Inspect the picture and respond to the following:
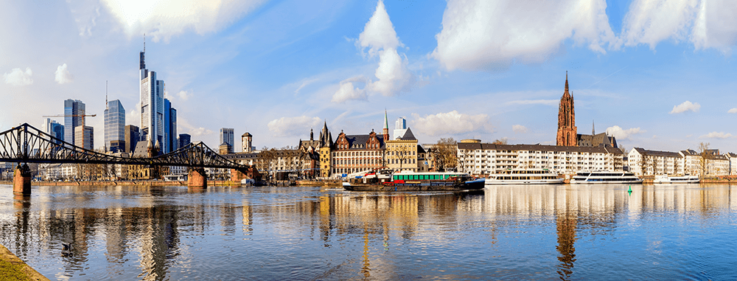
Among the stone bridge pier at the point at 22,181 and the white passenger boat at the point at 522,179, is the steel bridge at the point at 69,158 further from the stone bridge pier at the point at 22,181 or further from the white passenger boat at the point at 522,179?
the white passenger boat at the point at 522,179

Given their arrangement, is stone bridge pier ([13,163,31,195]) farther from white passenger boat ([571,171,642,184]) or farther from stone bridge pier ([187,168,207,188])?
white passenger boat ([571,171,642,184])

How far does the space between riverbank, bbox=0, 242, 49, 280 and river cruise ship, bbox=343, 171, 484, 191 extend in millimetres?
86647

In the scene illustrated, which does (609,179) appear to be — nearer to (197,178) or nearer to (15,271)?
(197,178)

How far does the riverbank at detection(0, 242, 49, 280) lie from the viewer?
68.8 ft

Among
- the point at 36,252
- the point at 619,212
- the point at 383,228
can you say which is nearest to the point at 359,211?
the point at 383,228

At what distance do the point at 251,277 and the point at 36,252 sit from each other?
16.2 metres

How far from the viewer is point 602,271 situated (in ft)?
83.0

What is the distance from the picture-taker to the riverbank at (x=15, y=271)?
2098 cm

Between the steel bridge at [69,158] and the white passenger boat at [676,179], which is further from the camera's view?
the white passenger boat at [676,179]

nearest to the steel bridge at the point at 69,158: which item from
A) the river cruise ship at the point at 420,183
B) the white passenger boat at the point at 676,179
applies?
the river cruise ship at the point at 420,183

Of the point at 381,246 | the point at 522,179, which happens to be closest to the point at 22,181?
the point at 381,246

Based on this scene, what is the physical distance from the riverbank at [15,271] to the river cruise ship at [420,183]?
3411 inches

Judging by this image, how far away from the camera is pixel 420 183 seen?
363 ft

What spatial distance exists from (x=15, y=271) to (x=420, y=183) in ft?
304
